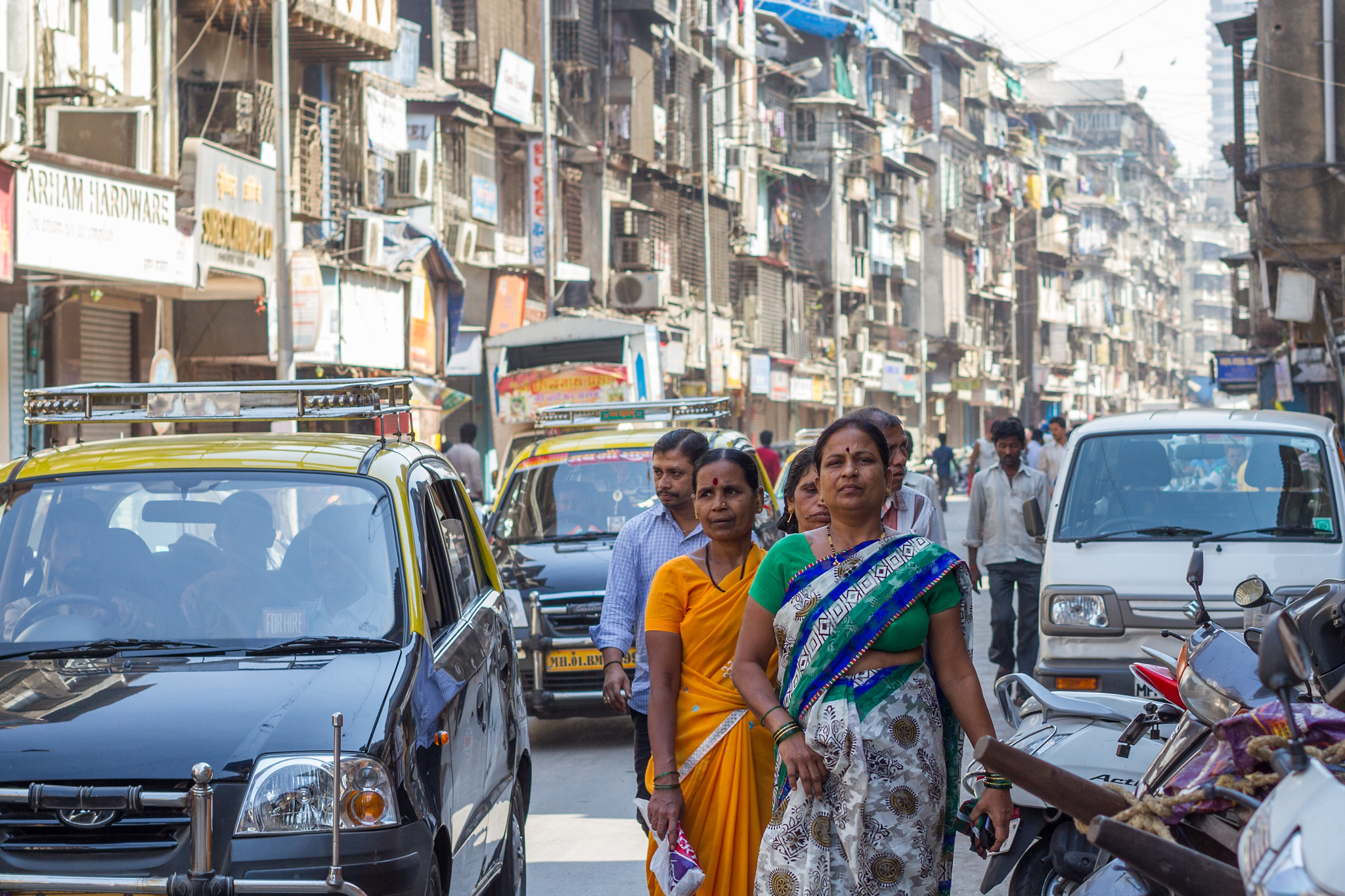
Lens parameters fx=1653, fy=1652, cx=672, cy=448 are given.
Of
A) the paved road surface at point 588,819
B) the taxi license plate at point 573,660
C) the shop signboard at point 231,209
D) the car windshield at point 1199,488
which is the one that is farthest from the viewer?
the shop signboard at point 231,209

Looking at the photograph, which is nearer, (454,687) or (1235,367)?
(454,687)

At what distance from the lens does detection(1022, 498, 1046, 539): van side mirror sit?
8.89 m

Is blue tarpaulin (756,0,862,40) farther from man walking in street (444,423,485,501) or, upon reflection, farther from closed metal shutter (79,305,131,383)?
man walking in street (444,423,485,501)

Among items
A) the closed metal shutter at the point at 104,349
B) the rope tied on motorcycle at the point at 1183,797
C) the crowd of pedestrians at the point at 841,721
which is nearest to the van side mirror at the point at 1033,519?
the crowd of pedestrians at the point at 841,721

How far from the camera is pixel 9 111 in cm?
1420

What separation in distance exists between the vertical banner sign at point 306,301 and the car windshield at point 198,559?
51.2 ft

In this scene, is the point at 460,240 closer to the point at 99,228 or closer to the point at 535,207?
the point at 535,207

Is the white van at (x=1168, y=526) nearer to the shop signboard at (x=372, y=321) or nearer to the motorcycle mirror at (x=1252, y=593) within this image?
the motorcycle mirror at (x=1252, y=593)

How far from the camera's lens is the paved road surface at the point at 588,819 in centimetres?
680

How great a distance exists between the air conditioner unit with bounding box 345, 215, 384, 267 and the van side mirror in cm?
1681

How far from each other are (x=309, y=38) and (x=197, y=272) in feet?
18.6

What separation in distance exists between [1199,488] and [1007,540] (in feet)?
8.37

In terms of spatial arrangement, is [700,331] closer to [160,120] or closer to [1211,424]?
[160,120]

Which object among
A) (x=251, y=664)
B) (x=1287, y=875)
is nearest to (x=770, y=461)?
(x=251, y=664)
